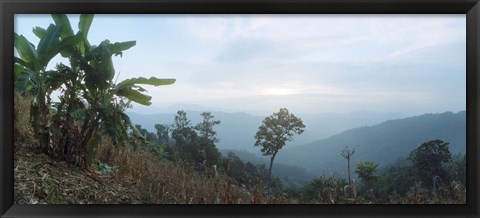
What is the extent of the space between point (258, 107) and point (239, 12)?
62 cm

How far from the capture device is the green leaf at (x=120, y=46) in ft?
7.91

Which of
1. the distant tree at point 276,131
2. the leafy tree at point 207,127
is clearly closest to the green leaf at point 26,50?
the leafy tree at point 207,127

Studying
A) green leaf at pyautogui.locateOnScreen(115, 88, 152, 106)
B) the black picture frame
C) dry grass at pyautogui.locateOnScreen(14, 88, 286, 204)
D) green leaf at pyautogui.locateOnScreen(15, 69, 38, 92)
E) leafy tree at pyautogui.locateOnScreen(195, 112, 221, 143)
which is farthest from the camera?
leafy tree at pyautogui.locateOnScreen(195, 112, 221, 143)

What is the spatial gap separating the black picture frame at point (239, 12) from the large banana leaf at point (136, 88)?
0.45 metres

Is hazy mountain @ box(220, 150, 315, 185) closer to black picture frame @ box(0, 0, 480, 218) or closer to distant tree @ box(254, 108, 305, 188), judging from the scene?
distant tree @ box(254, 108, 305, 188)

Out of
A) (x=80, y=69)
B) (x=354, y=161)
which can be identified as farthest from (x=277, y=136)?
(x=80, y=69)

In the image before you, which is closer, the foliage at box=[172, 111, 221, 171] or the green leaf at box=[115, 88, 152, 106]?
the green leaf at box=[115, 88, 152, 106]

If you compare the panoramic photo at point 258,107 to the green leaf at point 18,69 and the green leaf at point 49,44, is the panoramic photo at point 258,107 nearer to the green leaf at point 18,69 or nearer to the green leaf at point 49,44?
the green leaf at point 49,44

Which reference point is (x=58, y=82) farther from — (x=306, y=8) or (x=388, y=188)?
(x=388, y=188)

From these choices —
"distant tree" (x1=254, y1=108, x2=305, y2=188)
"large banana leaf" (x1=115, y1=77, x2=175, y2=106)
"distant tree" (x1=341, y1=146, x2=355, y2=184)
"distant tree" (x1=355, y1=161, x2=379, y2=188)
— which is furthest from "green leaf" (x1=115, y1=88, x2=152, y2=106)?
"distant tree" (x1=355, y1=161, x2=379, y2=188)

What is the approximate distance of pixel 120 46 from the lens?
241 centimetres

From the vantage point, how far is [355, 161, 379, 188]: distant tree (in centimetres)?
255

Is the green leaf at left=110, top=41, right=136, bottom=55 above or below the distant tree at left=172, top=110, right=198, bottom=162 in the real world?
above

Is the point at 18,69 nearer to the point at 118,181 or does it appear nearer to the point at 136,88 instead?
the point at 136,88
